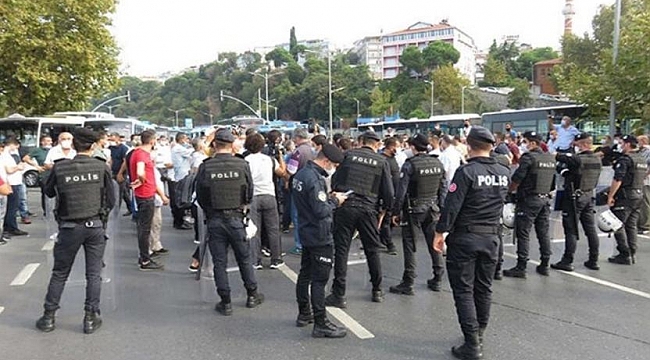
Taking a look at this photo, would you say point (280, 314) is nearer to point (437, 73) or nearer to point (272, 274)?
point (272, 274)

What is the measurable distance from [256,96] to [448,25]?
4811cm

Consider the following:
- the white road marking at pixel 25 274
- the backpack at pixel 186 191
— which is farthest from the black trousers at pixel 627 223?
the white road marking at pixel 25 274

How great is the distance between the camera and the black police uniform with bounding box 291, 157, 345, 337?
5.23 meters

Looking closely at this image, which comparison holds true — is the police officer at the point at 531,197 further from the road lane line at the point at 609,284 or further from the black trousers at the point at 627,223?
the black trousers at the point at 627,223

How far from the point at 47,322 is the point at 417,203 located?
4.06 m

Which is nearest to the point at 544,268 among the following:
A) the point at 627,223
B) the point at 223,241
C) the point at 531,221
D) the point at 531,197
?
the point at 531,221

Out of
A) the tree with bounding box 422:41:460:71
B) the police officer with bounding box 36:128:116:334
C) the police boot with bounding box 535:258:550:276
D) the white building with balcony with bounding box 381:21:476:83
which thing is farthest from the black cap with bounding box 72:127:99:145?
the white building with balcony with bounding box 381:21:476:83

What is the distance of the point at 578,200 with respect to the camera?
7.72 m

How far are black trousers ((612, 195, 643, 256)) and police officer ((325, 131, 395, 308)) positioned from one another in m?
3.78

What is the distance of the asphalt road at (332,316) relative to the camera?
16.2 feet

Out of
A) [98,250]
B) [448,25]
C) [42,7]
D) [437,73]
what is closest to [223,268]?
[98,250]

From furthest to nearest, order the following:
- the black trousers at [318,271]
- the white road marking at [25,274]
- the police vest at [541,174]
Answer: the white road marking at [25,274] → the police vest at [541,174] → the black trousers at [318,271]

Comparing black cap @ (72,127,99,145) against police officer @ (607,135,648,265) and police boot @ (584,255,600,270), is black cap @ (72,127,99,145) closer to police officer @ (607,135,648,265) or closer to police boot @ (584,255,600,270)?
police boot @ (584,255,600,270)

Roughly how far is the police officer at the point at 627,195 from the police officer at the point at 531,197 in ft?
4.20
